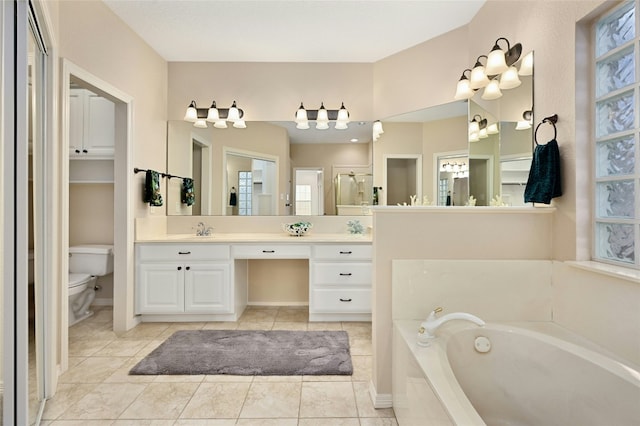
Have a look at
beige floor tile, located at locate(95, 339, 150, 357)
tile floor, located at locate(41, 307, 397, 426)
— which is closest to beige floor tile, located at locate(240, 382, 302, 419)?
tile floor, located at locate(41, 307, 397, 426)

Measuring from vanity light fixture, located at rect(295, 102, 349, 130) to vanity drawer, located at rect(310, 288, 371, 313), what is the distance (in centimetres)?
171

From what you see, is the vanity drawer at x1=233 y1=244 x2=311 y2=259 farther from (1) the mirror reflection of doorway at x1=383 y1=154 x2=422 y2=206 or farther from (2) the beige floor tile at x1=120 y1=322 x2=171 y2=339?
(1) the mirror reflection of doorway at x1=383 y1=154 x2=422 y2=206

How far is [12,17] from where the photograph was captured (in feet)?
4.35

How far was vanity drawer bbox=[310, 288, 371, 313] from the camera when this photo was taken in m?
3.02

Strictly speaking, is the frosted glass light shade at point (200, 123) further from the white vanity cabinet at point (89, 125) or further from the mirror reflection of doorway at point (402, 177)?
the mirror reflection of doorway at point (402, 177)

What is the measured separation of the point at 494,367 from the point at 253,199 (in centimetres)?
269

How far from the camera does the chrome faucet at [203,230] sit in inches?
133

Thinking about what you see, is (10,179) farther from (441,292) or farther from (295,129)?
(295,129)

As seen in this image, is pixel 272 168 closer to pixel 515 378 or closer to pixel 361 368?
pixel 361 368

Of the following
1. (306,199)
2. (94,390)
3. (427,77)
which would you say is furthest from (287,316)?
(427,77)

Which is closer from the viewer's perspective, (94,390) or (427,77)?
(94,390)

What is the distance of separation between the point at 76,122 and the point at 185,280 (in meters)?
1.87

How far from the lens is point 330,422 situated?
1.67m

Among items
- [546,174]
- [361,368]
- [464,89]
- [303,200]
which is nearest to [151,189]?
[303,200]
